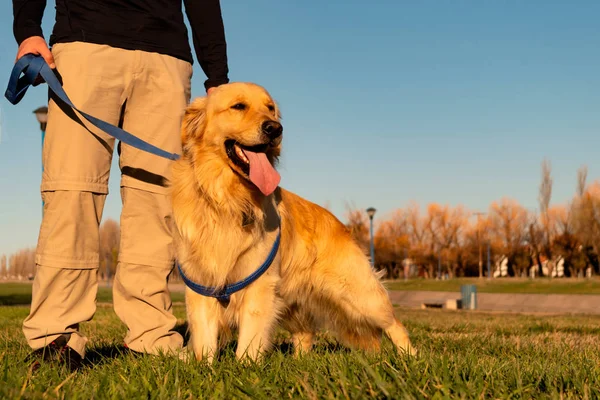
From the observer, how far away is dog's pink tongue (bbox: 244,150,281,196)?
3.35 metres

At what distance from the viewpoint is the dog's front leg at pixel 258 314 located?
333cm

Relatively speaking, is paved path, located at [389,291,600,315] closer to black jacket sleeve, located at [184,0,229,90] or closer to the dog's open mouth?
black jacket sleeve, located at [184,0,229,90]

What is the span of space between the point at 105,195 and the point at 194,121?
72 centimetres

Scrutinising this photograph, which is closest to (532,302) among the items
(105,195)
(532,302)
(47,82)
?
(532,302)

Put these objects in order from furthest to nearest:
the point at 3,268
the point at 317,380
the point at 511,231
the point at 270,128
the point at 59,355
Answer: the point at 3,268, the point at 511,231, the point at 270,128, the point at 59,355, the point at 317,380

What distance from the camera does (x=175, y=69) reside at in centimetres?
377

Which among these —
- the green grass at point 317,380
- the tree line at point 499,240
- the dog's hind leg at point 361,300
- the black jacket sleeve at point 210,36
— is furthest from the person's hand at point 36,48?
the tree line at point 499,240

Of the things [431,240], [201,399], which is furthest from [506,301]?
[431,240]

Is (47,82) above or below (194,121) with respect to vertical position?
above

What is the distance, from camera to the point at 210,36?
403 cm

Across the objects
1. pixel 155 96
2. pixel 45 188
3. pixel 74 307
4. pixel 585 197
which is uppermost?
pixel 585 197

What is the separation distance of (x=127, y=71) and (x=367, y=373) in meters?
2.40

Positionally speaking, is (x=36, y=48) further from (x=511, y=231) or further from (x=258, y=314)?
(x=511, y=231)

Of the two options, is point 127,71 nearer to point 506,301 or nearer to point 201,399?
point 201,399
